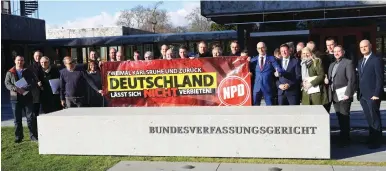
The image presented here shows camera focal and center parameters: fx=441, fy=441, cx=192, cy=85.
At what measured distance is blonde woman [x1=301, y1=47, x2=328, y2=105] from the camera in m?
7.44

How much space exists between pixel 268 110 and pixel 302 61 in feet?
4.12

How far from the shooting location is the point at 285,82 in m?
7.76

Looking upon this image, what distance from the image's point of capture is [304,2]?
1360 cm

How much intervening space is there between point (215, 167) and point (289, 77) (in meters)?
2.39

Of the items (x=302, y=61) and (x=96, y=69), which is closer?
(x=302, y=61)

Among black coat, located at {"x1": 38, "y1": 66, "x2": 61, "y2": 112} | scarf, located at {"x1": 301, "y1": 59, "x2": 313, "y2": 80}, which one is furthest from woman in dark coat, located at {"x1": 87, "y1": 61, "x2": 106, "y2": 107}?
scarf, located at {"x1": 301, "y1": 59, "x2": 313, "y2": 80}

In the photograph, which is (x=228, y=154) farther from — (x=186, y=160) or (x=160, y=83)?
A: (x=160, y=83)

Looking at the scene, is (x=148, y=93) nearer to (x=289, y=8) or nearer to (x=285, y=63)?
(x=285, y=63)

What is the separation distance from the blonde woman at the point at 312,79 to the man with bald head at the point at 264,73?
0.44 m

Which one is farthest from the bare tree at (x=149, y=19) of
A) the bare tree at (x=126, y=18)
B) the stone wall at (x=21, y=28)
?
the stone wall at (x=21, y=28)

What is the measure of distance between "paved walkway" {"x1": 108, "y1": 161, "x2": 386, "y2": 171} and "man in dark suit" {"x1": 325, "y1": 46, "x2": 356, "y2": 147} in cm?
143

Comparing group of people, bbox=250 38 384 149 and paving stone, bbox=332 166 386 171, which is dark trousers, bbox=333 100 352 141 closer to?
group of people, bbox=250 38 384 149

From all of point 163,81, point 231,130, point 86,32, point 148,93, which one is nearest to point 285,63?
point 231,130

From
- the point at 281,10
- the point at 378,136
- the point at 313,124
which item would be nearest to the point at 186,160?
the point at 313,124
